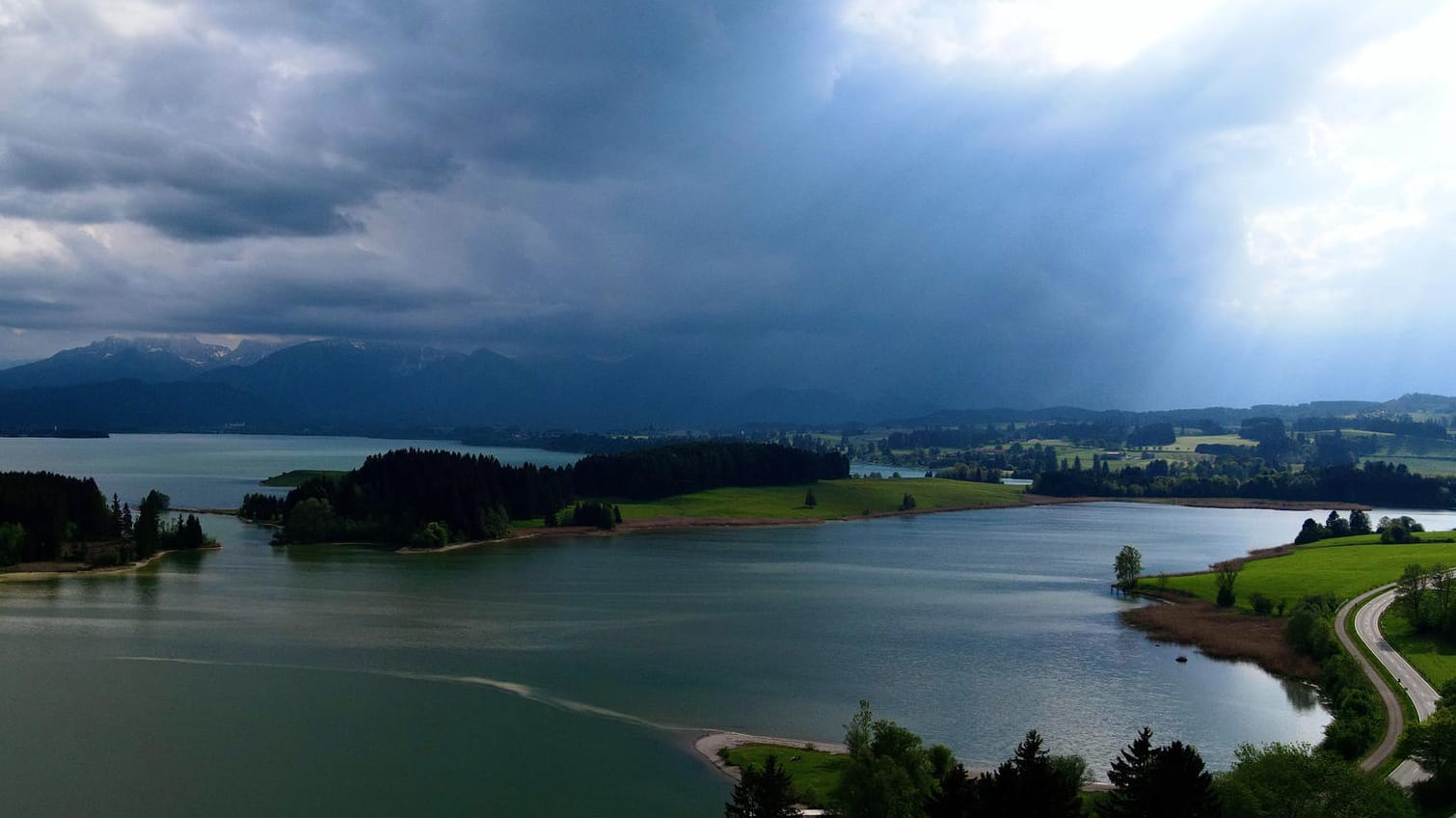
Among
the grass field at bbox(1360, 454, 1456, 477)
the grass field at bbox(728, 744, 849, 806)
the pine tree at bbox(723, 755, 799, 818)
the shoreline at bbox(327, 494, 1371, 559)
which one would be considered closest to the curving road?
the grass field at bbox(728, 744, 849, 806)

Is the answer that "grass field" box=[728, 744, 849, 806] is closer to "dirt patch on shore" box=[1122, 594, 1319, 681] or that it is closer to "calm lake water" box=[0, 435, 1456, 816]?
"calm lake water" box=[0, 435, 1456, 816]

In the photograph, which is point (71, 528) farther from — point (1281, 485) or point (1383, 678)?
point (1281, 485)

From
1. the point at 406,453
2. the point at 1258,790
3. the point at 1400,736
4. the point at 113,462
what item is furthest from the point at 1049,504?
the point at 113,462

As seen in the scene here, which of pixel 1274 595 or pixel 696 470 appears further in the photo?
pixel 696 470

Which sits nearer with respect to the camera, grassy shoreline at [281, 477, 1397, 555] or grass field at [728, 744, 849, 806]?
grass field at [728, 744, 849, 806]

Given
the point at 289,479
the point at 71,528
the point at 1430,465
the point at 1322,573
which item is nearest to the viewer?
the point at 1322,573

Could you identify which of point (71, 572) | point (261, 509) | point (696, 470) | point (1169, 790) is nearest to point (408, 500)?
point (261, 509)

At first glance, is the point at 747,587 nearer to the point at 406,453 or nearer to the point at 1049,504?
the point at 406,453
